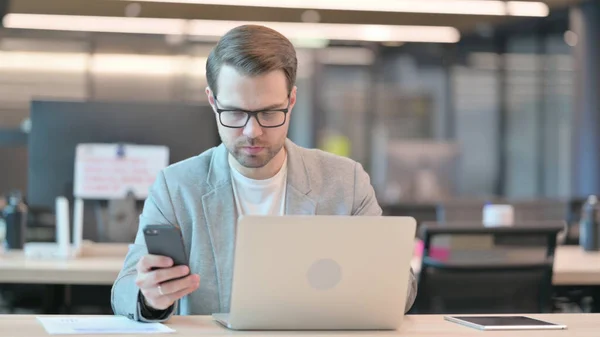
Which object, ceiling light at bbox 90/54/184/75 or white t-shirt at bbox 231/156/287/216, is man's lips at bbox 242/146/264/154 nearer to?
white t-shirt at bbox 231/156/287/216

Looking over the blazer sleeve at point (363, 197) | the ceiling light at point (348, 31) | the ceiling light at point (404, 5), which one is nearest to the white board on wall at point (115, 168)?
the blazer sleeve at point (363, 197)

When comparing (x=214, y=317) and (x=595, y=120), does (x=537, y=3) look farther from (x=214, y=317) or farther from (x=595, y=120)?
(x=214, y=317)

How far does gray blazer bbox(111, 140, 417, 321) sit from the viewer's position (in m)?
2.44

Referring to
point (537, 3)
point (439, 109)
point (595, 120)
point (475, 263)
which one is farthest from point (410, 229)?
point (439, 109)

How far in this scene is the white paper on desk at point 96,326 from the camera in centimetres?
200

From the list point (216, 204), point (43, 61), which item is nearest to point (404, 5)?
point (43, 61)

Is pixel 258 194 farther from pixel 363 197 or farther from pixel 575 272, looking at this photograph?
pixel 575 272

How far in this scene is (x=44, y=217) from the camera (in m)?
3.92

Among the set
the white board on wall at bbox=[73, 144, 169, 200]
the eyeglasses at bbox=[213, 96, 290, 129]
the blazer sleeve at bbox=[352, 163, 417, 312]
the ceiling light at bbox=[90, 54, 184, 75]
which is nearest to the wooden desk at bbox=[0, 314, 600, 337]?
the blazer sleeve at bbox=[352, 163, 417, 312]

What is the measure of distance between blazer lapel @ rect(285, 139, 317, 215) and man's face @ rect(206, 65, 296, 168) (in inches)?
6.9

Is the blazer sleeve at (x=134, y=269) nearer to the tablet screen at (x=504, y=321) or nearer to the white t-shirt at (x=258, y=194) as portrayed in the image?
the white t-shirt at (x=258, y=194)

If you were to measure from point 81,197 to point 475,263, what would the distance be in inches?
61.0

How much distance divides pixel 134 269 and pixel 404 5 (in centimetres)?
709

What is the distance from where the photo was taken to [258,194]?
99.3 inches
